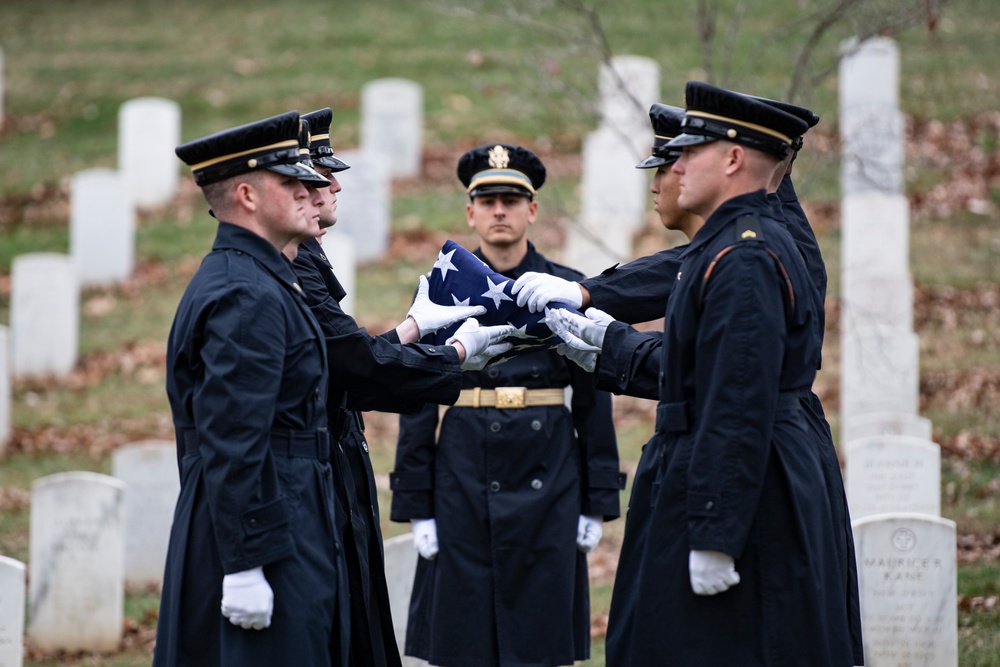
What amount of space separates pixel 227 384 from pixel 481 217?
233 centimetres

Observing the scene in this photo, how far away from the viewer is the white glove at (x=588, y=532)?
5582 millimetres

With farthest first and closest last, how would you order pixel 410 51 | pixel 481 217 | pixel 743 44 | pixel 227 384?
pixel 410 51
pixel 743 44
pixel 481 217
pixel 227 384

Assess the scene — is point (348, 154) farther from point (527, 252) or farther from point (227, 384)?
point (227, 384)

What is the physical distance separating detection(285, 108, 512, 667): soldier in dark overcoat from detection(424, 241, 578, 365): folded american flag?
0.40m

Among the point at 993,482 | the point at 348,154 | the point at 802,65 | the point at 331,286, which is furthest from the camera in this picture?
the point at 348,154

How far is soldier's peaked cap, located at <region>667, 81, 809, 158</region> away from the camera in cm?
400

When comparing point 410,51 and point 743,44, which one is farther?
point 410,51

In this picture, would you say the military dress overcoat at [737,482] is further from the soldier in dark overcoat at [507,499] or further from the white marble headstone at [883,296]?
the white marble headstone at [883,296]

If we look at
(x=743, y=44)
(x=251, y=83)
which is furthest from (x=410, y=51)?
(x=743, y=44)

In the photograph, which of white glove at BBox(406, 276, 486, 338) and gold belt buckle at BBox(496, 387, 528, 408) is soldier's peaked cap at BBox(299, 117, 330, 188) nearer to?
white glove at BBox(406, 276, 486, 338)

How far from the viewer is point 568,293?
16.8 ft

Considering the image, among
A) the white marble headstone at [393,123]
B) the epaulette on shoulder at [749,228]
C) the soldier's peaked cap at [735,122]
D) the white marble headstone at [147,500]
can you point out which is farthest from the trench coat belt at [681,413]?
the white marble headstone at [393,123]

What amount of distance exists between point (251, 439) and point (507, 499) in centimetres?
193

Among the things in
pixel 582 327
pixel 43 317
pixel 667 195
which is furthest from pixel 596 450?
pixel 43 317
